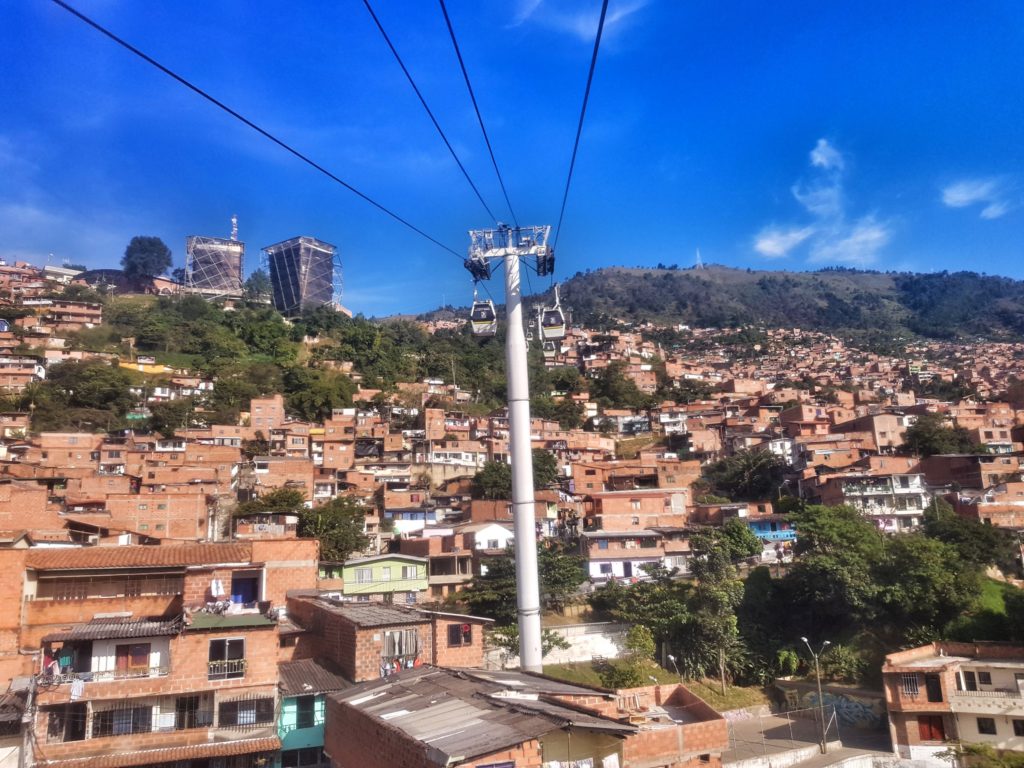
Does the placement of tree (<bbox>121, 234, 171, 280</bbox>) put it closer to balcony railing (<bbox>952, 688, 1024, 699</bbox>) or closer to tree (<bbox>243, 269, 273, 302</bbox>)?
tree (<bbox>243, 269, 273, 302</bbox>)

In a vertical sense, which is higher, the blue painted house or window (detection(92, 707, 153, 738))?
the blue painted house

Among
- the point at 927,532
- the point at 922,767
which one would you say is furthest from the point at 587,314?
the point at 922,767

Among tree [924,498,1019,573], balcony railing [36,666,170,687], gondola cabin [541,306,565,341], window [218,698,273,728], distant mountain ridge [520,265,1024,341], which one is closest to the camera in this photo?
balcony railing [36,666,170,687]

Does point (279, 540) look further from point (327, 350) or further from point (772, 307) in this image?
point (772, 307)

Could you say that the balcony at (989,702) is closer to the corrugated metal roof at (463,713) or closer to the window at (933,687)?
the window at (933,687)

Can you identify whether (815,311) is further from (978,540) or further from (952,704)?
(952,704)

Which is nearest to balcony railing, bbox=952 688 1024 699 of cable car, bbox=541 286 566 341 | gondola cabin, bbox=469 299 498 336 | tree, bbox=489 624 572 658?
tree, bbox=489 624 572 658

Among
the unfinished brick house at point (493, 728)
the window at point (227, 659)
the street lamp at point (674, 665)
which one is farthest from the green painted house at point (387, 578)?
the unfinished brick house at point (493, 728)
